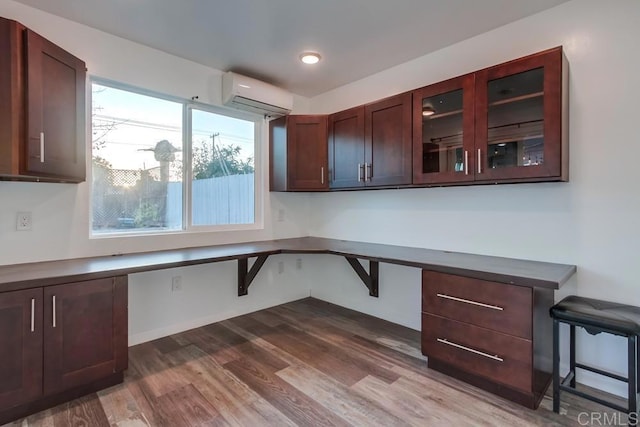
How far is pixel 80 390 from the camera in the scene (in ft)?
6.31

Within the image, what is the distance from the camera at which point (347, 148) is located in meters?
3.09

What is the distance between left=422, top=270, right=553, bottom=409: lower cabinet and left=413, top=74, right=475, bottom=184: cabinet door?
2.45ft

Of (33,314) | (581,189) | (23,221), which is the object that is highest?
(581,189)

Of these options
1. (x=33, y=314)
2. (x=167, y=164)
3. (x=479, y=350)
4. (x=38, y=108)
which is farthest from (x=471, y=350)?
(x=38, y=108)

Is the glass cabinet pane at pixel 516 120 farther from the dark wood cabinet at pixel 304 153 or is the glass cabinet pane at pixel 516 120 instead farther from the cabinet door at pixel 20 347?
the cabinet door at pixel 20 347

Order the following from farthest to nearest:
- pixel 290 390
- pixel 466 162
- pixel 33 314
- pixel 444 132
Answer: pixel 444 132
pixel 466 162
pixel 290 390
pixel 33 314

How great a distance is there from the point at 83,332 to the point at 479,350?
2.37 meters

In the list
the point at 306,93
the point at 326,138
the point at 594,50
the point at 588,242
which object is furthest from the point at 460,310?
the point at 306,93

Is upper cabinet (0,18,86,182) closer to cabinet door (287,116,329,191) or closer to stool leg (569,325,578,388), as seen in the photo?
cabinet door (287,116,329,191)

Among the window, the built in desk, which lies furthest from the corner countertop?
the window

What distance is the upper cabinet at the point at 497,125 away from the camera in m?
1.90

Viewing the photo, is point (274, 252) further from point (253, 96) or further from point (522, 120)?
point (522, 120)

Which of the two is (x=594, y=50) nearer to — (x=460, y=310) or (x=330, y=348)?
(x=460, y=310)

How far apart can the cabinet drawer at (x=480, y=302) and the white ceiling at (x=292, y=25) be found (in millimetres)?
1777
